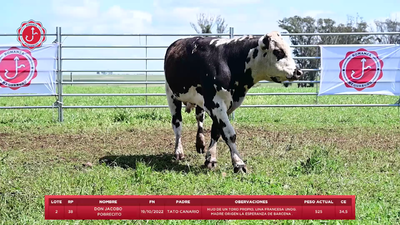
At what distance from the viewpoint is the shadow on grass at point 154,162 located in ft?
22.5

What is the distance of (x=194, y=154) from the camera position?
8.02 m

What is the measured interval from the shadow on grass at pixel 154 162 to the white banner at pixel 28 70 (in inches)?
191

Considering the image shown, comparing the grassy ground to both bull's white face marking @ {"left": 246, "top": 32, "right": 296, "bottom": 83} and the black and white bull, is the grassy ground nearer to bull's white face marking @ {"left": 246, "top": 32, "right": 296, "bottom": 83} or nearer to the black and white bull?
the black and white bull

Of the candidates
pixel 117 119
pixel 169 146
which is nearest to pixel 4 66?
pixel 117 119

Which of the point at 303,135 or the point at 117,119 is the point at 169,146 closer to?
the point at 303,135

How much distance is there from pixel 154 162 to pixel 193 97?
1.00 metres

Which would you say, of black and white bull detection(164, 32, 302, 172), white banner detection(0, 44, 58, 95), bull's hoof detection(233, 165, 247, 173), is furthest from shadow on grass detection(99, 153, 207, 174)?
white banner detection(0, 44, 58, 95)

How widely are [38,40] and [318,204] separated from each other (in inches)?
365

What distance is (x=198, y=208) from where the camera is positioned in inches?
170

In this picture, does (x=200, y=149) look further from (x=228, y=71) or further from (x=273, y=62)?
(x=273, y=62)

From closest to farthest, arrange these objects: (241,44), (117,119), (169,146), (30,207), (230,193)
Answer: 1. (30,207)
2. (230,193)
3. (241,44)
4. (169,146)
5. (117,119)

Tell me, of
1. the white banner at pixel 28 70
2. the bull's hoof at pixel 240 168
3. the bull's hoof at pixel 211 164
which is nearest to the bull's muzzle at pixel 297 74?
the bull's hoof at pixel 240 168

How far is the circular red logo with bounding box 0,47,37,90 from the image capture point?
11781 millimetres

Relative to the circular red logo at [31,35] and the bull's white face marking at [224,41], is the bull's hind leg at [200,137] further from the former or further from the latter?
the circular red logo at [31,35]
